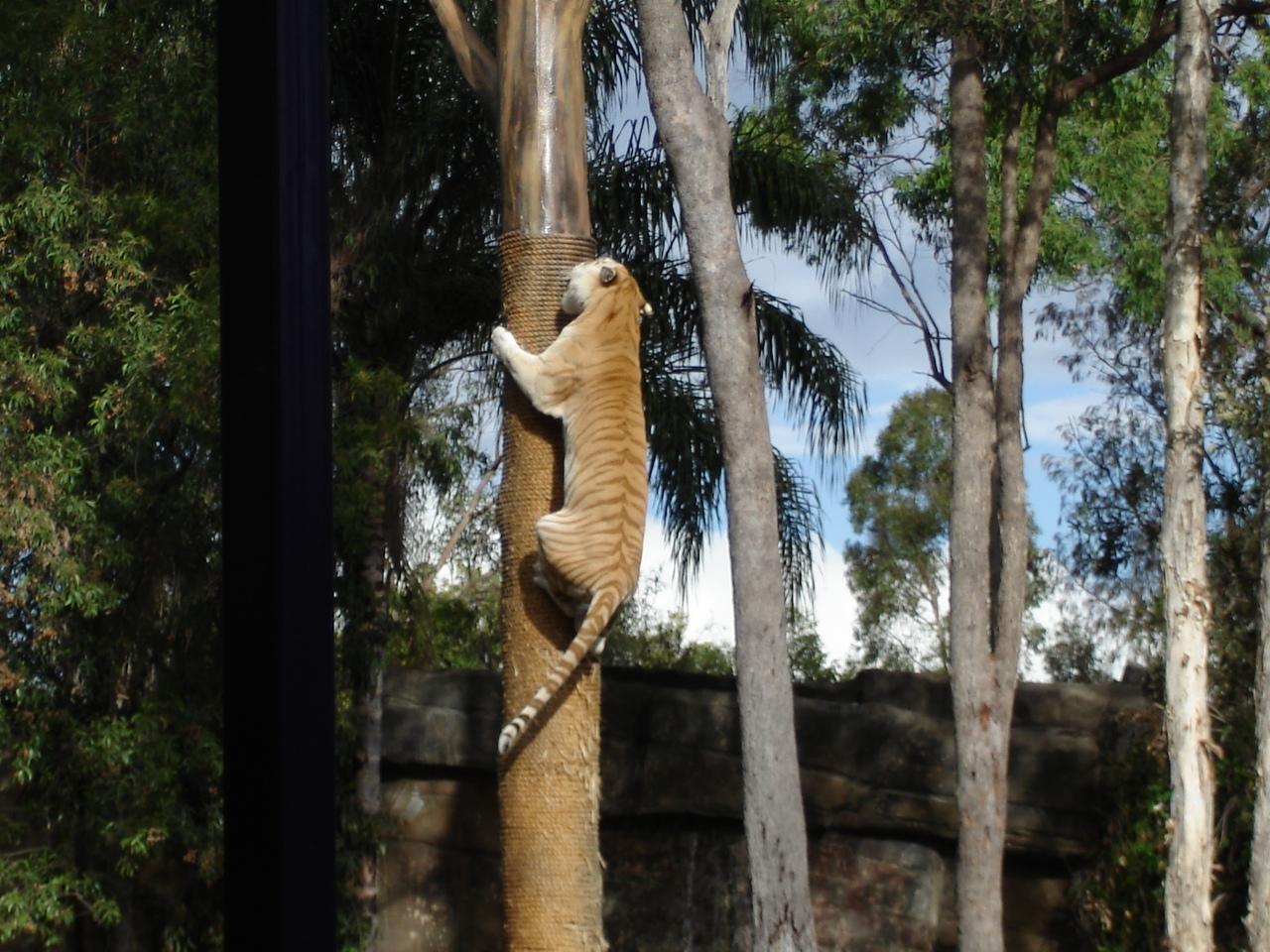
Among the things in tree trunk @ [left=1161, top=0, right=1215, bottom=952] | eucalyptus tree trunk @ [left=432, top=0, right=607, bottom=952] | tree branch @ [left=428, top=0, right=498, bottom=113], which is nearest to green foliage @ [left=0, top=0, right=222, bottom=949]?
tree branch @ [left=428, top=0, right=498, bottom=113]

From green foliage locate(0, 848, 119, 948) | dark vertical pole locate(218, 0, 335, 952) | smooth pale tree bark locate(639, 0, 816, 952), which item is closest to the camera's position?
dark vertical pole locate(218, 0, 335, 952)

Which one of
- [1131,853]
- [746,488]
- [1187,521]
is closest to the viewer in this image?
[746,488]

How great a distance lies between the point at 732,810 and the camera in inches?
325

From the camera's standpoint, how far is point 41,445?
526 centimetres

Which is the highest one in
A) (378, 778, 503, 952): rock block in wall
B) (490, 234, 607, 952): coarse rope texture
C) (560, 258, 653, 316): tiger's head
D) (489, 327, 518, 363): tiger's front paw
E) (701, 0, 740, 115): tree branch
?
(701, 0, 740, 115): tree branch

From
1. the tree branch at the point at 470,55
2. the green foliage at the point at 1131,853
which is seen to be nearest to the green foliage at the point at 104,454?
the tree branch at the point at 470,55

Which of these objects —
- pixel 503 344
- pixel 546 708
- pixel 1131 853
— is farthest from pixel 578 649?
pixel 1131 853

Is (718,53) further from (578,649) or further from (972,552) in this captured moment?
(578,649)

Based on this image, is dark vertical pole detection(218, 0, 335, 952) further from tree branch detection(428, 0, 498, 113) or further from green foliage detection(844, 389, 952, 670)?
green foliage detection(844, 389, 952, 670)

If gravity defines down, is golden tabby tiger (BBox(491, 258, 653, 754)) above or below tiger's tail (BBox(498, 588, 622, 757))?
above

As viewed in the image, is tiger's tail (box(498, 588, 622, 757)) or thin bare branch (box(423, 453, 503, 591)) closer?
tiger's tail (box(498, 588, 622, 757))

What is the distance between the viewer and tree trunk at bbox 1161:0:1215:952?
21.1ft

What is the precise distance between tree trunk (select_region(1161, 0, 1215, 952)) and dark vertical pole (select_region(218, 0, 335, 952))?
5.98 metres

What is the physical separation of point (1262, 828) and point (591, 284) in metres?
4.06
